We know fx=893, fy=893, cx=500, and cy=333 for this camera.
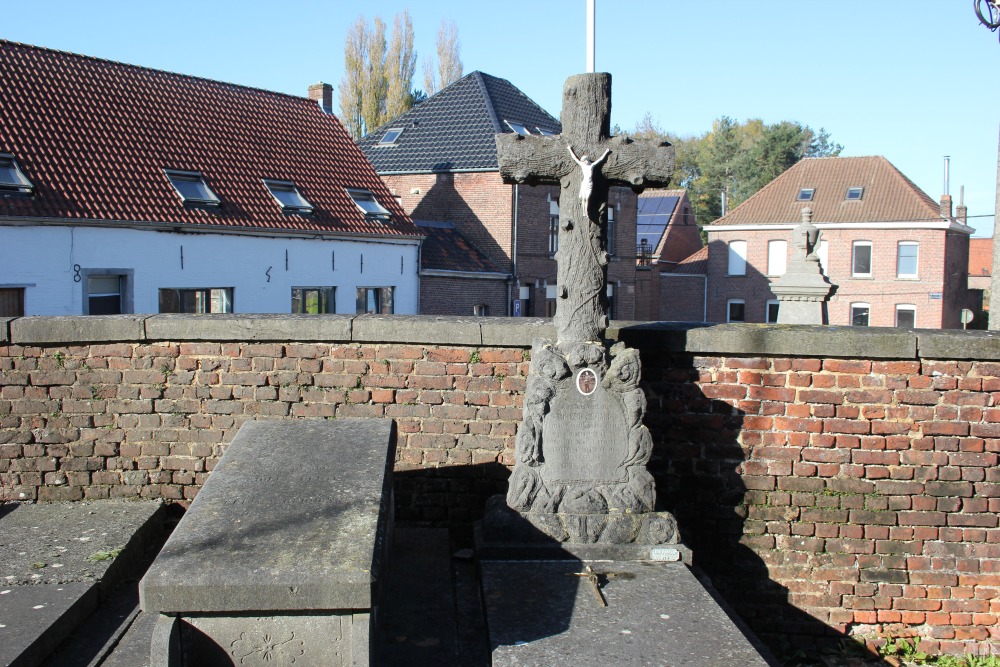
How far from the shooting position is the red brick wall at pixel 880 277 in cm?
3931

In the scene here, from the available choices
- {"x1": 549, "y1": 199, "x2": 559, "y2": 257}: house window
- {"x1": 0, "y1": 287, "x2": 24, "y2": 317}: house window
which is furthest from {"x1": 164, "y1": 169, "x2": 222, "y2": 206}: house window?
{"x1": 549, "y1": 199, "x2": 559, "y2": 257}: house window

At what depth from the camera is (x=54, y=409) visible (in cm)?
609

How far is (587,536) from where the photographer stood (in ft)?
16.4

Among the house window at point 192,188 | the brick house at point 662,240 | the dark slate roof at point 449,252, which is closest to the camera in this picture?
the house window at point 192,188

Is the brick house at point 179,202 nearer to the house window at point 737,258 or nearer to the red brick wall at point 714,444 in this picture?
the red brick wall at point 714,444

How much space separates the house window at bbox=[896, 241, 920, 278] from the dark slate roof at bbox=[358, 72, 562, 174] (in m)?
16.8

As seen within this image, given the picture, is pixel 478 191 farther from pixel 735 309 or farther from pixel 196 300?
pixel 735 309

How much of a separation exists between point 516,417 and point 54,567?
287 cm

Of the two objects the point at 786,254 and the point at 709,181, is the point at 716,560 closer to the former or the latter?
the point at 786,254

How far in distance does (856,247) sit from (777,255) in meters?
3.74

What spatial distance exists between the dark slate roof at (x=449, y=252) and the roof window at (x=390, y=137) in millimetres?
3942

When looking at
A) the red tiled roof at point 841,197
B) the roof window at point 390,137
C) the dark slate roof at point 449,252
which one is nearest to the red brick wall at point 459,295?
the dark slate roof at point 449,252

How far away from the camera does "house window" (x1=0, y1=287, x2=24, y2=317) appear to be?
56.7 feet

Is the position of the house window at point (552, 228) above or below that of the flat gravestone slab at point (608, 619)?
above
